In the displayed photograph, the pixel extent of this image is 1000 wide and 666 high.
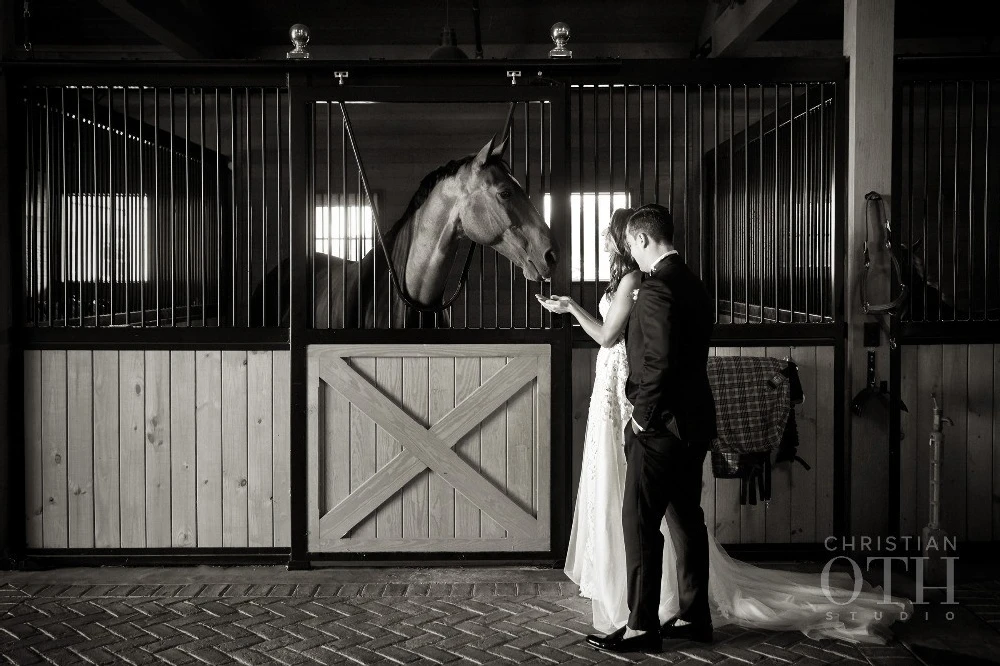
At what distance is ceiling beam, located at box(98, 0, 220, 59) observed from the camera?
5352mm

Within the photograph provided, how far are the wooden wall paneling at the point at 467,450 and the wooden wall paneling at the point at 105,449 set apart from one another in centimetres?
138

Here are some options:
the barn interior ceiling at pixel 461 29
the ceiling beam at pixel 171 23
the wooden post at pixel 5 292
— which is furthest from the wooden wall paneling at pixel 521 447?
the barn interior ceiling at pixel 461 29

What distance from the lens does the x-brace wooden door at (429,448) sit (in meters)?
3.46

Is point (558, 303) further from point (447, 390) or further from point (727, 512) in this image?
point (727, 512)

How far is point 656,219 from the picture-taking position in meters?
2.63

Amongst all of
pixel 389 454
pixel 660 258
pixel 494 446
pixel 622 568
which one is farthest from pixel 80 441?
pixel 660 258

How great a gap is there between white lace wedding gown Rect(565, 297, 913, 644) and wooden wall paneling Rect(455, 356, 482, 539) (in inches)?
21.8

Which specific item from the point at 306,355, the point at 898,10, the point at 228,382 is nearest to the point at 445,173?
the point at 306,355

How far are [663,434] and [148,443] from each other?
2145mm

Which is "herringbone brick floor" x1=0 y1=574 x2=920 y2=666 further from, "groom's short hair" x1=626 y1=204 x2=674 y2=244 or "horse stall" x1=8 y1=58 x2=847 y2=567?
"groom's short hair" x1=626 y1=204 x2=674 y2=244

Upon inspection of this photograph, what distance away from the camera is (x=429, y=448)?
346 cm

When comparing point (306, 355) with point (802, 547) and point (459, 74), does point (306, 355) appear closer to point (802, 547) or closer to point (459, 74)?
point (459, 74)

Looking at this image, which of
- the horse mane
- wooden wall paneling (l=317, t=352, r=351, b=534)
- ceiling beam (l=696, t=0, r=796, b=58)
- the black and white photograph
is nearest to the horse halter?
the black and white photograph

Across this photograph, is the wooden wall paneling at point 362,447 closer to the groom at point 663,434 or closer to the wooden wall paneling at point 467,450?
the wooden wall paneling at point 467,450
